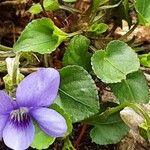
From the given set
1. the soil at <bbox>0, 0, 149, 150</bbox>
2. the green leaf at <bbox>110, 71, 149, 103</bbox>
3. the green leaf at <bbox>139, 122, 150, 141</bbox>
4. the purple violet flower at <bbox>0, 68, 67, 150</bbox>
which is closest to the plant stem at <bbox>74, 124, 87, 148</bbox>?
the soil at <bbox>0, 0, 149, 150</bbox>

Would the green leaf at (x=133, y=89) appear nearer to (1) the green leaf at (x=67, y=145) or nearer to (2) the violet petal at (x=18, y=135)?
(1) the green leaf at (x=67, y=145)

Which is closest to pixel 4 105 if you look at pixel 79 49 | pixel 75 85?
pixel 75 85

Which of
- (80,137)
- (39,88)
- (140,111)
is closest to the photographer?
(39,88)

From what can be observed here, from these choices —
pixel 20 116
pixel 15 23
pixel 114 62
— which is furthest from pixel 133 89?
pixel 15 23

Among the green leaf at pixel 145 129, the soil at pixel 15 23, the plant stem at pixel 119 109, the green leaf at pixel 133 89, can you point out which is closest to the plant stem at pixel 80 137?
the soil at pixel 15 23

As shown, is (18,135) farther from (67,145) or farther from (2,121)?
(67,145)

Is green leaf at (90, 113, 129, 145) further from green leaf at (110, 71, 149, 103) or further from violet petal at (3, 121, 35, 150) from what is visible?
violet petal at (3, 121, 35, 150)
